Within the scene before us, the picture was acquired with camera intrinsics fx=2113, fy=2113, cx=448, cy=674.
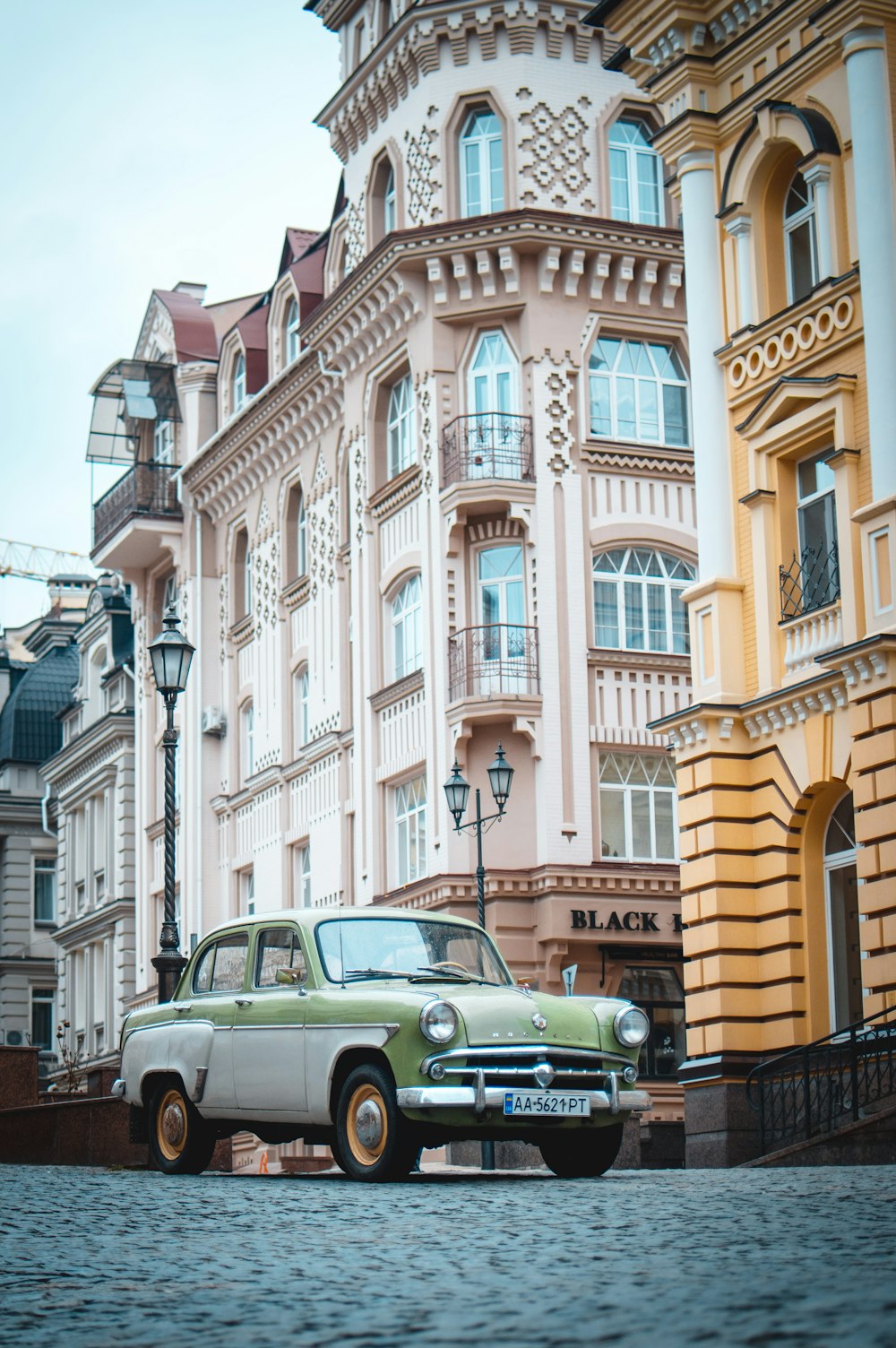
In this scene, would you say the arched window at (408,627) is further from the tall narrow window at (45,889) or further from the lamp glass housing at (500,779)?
the tall narrow window at (45,889)

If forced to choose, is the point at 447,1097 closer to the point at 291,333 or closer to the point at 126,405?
the point at 291,333

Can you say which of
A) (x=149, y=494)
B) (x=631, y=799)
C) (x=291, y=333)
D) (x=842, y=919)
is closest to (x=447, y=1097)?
(x=842, y=919)

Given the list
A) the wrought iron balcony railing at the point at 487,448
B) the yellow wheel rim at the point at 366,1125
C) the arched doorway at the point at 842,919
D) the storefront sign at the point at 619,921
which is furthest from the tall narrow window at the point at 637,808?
the yellow wheel rim at the point at 366,1125

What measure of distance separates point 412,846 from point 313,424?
32.0 ft

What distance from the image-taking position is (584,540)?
3406 cm

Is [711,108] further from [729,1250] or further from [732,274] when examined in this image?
[729,1250]

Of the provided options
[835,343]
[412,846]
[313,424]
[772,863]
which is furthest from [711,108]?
[313,424]

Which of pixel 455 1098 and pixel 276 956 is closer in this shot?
pixel 455 1098

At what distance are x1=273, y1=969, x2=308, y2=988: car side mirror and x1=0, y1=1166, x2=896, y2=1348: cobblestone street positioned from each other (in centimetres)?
209

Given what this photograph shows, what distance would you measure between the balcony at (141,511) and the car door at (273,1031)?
33.3 metres

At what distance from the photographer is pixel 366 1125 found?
1327 cm

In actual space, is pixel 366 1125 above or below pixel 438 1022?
below

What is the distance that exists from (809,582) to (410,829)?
14.3 meters

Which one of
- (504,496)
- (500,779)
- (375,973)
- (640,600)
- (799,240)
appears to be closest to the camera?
(375,973)
